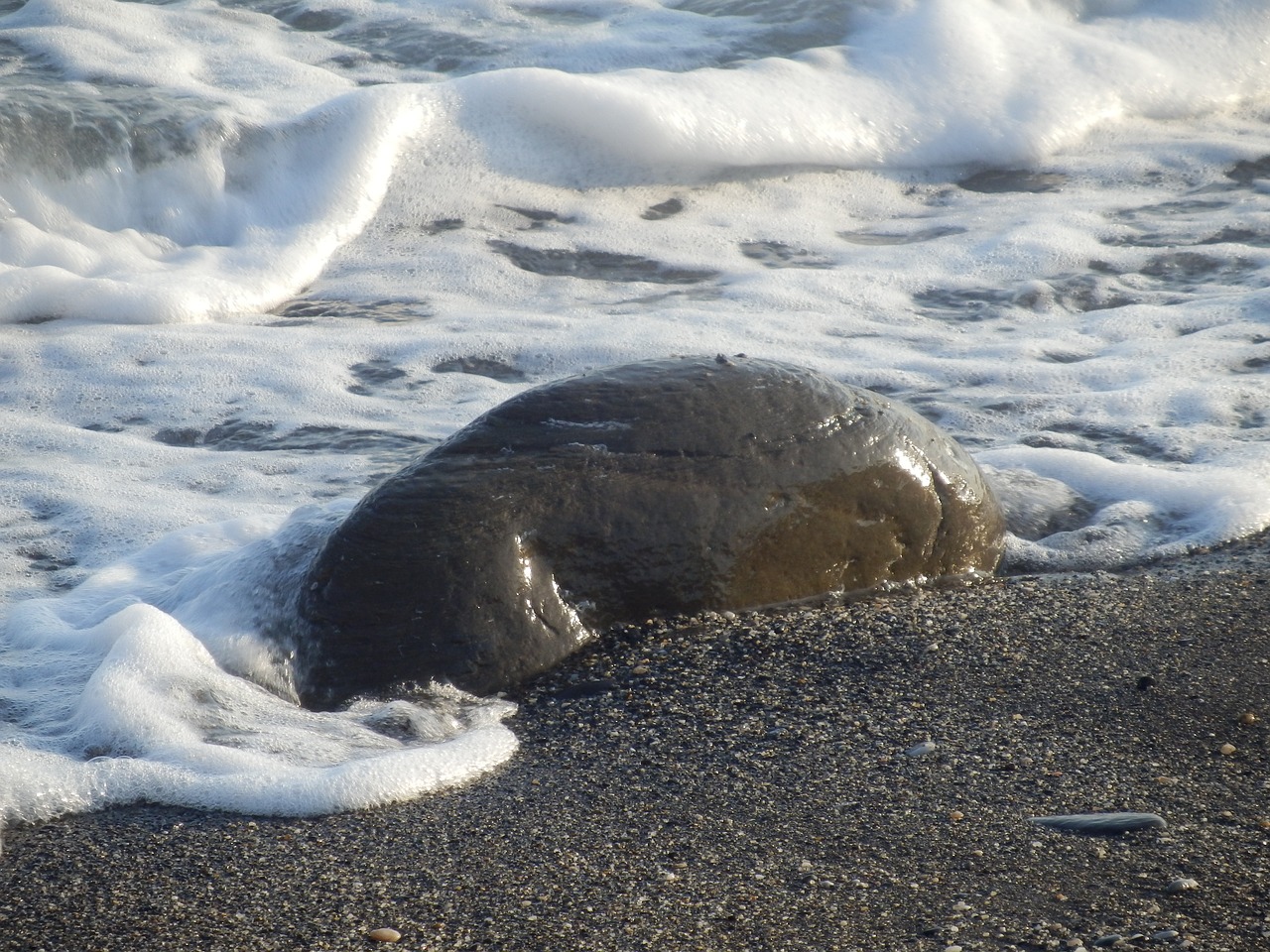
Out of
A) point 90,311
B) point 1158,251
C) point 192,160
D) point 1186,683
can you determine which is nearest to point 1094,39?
point 1158,251

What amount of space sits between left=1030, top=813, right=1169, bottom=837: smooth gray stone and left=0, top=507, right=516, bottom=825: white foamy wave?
3.35 feet

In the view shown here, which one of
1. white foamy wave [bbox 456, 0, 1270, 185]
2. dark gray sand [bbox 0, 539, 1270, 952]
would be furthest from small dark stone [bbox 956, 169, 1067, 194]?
dark gray sand [bbox 0, 539, 1270, 952]

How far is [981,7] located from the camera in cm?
926

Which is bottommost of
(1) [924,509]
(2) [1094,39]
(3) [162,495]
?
(3) [162,495]

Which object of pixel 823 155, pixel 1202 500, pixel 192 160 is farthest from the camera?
pixel 823 155

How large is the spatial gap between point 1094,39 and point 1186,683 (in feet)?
25.7

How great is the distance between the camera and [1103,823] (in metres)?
2.09

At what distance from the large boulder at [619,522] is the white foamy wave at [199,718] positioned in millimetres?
151

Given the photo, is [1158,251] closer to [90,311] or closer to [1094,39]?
[1094,39]

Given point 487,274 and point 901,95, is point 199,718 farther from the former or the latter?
point 901,95

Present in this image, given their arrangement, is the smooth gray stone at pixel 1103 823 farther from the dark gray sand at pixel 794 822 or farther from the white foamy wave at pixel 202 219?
the white foamy wave at pixel 202 219

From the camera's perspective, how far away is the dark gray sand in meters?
1.84

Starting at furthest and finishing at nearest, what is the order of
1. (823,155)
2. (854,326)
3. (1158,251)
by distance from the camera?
1. (823,155)
2. (1158,251)
3. (854,326)

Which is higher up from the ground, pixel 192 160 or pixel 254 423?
pixel 192 160
